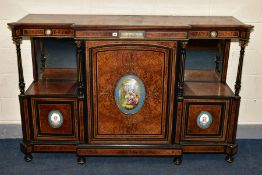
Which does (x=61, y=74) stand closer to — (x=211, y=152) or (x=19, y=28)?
(x=19, y=28)

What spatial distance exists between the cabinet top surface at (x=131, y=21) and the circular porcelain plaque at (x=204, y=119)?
81 cm

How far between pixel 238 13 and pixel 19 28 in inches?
77.6

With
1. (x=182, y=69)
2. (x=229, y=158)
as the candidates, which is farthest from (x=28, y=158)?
(x=229, y=158)

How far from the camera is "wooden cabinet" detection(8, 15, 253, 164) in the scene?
3236mm

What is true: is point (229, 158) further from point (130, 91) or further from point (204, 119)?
point (130, 91)

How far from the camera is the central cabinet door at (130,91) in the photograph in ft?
10.8

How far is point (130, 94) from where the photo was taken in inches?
136

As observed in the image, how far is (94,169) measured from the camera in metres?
3.63

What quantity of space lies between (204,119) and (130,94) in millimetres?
716

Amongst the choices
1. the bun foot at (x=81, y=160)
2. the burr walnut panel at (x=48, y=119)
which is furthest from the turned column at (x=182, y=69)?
the bun foot at (x=81, y=160)

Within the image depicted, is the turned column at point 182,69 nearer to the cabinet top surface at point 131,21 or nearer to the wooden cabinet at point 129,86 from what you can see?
the wooden cabinet at point 129,86

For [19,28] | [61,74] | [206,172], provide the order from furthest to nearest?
[61,74] → [206,172] → [19,28]

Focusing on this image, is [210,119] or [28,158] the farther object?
[28,158]

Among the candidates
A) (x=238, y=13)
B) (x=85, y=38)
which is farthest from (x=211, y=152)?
(x=85, y=38)
